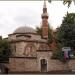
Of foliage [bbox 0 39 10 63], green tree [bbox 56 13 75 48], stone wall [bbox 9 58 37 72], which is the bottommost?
stone wall [bbox 9 58 37 72]

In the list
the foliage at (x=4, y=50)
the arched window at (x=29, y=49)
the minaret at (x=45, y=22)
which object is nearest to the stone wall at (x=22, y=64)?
the foliage at (x=4, y=50)

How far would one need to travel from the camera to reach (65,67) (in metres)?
33.3

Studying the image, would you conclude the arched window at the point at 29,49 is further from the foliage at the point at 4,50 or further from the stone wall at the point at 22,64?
the stone wall at the point at 22,64

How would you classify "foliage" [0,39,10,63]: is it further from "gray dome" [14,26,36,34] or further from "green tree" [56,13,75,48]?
"green tree" [56,13,75,48]

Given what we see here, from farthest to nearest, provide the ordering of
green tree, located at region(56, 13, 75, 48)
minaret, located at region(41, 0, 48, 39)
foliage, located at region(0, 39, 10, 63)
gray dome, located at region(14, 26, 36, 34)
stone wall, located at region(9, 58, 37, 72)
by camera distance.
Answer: minaret, located at region(41, 0, 48, 39) → gray dome, located at region(14, 26, 36, 34) → foliage, located at region(0, 39, 10, 63) → green tree, located at region(56, 13, 75, 48) → stone wall, located at region(9, 58, 37, 72)

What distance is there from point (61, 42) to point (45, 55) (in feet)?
15.7

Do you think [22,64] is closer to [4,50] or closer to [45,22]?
[4,50]

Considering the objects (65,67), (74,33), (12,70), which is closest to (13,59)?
(12,70)

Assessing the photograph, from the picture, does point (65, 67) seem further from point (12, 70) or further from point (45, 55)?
point (12, 70)

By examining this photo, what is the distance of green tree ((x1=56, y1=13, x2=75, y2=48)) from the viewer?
3747cm

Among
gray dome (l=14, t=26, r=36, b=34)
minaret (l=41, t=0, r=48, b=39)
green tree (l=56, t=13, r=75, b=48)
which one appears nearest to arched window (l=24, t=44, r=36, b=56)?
gray dome (l=14, t=26, r=36, b=34)

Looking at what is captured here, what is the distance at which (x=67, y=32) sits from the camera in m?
38.4

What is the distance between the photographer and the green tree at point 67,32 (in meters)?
37.5

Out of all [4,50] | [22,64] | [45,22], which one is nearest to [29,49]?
[4,50]
